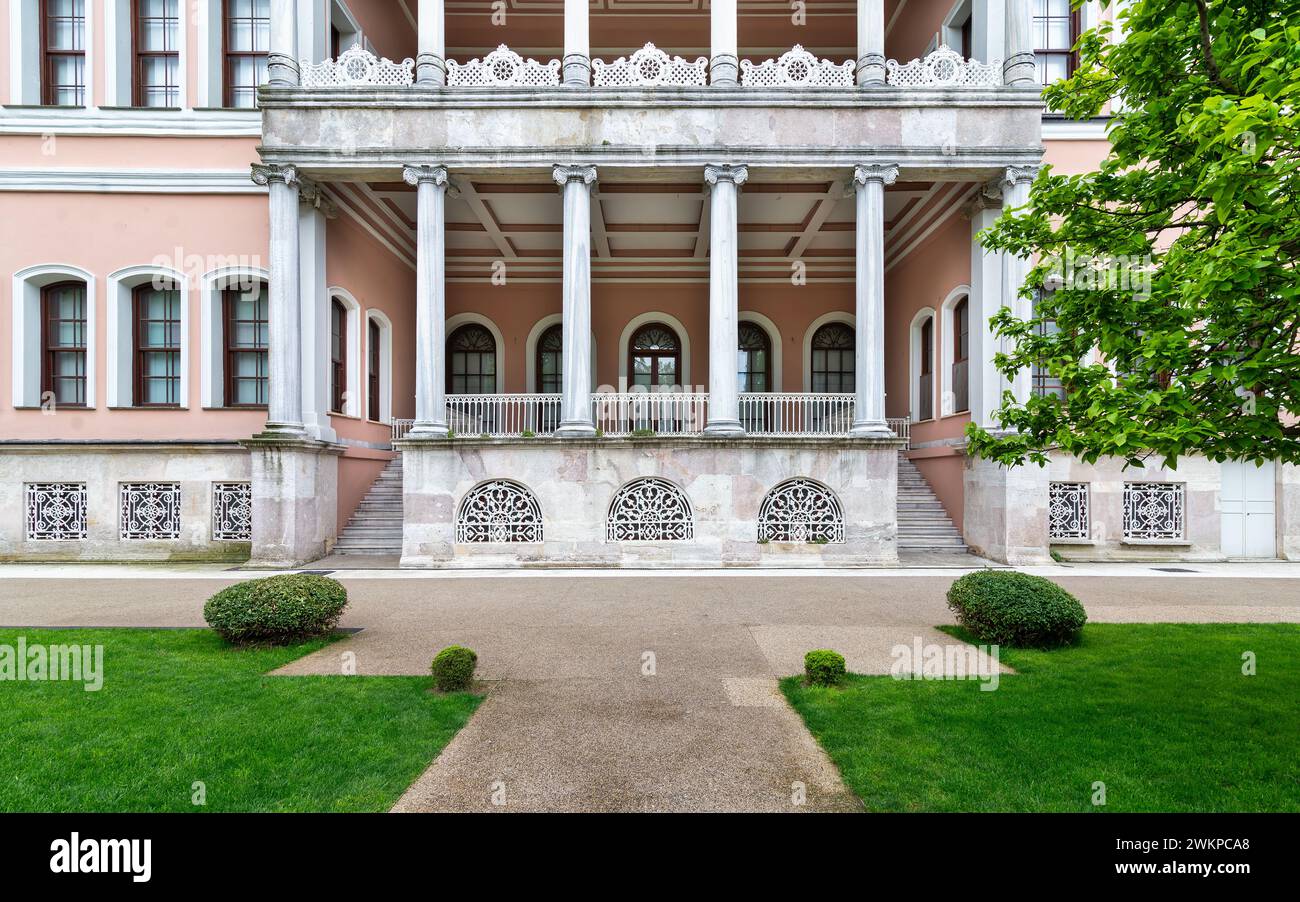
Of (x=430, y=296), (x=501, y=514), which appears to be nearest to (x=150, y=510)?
(x=430, y=296)

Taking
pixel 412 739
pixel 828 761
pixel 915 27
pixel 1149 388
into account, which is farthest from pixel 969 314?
pixel 412 739

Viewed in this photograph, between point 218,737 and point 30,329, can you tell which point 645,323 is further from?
point 218,737

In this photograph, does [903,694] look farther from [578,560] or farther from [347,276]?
[347,276]

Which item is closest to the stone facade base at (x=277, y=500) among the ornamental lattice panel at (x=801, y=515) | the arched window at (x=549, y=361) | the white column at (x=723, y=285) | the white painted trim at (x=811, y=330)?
the white column at (x=723, y=285)

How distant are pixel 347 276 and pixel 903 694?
49.5 ft

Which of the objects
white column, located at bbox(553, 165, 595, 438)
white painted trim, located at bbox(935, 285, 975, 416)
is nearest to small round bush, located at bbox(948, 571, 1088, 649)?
white column, located at bbox(553, 165, 595, 438)

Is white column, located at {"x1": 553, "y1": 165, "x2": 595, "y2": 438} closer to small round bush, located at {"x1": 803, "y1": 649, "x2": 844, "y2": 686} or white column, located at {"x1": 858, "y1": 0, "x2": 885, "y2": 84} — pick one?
white column, located at {"x1": 858, "y1": 0, "x2": 885, "y2": 84}

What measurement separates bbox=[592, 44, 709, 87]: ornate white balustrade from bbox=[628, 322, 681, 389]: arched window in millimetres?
8142

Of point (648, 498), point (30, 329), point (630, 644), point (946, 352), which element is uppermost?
point (30, 329)

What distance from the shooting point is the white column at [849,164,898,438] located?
41.0 feet

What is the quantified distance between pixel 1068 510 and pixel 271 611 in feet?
48.2

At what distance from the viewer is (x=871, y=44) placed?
41.9 feet

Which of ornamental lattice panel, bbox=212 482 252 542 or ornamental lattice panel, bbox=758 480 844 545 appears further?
ornamental lattice panel, bbox=212 482 252 542

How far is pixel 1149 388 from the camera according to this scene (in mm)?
3781
